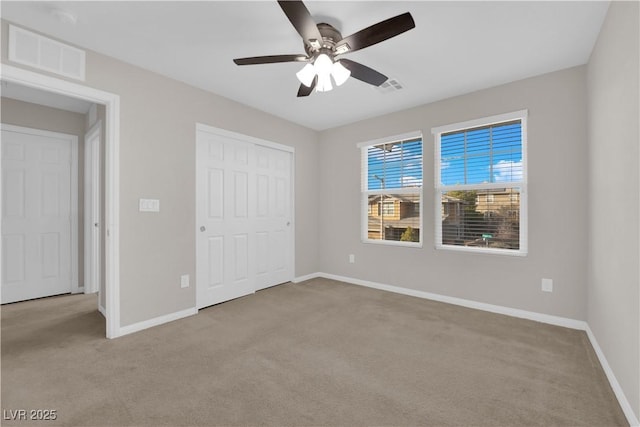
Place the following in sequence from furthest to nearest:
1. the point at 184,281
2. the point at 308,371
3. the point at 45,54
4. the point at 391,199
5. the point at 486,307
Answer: the point at 391,199 < the point at 486,307 < the point at 184,281 < the point at 45,54 < the point at 308,371

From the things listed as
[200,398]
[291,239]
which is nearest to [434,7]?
[200,398]

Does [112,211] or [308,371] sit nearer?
[308,371]

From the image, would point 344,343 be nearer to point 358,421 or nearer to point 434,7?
point 358,421

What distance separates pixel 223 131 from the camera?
3596mm

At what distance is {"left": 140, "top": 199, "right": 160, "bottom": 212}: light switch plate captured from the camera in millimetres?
2861

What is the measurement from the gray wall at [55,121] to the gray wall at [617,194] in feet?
18.4

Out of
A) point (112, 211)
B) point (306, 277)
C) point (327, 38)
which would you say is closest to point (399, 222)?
point (306, 277)

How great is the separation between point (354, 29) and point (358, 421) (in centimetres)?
269

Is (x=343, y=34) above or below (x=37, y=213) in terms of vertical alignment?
above

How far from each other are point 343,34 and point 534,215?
8.66 feet

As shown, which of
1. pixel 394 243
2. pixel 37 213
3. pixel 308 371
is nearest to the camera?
pixel 308 371

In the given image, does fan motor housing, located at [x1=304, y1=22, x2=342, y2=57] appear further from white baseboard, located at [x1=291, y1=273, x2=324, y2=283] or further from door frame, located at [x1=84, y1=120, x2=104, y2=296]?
door frame, located at [x1=84, y1=120, x2=104, y2=296]

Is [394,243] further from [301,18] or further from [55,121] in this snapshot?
[55,121]

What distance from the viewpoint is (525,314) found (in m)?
3.07
